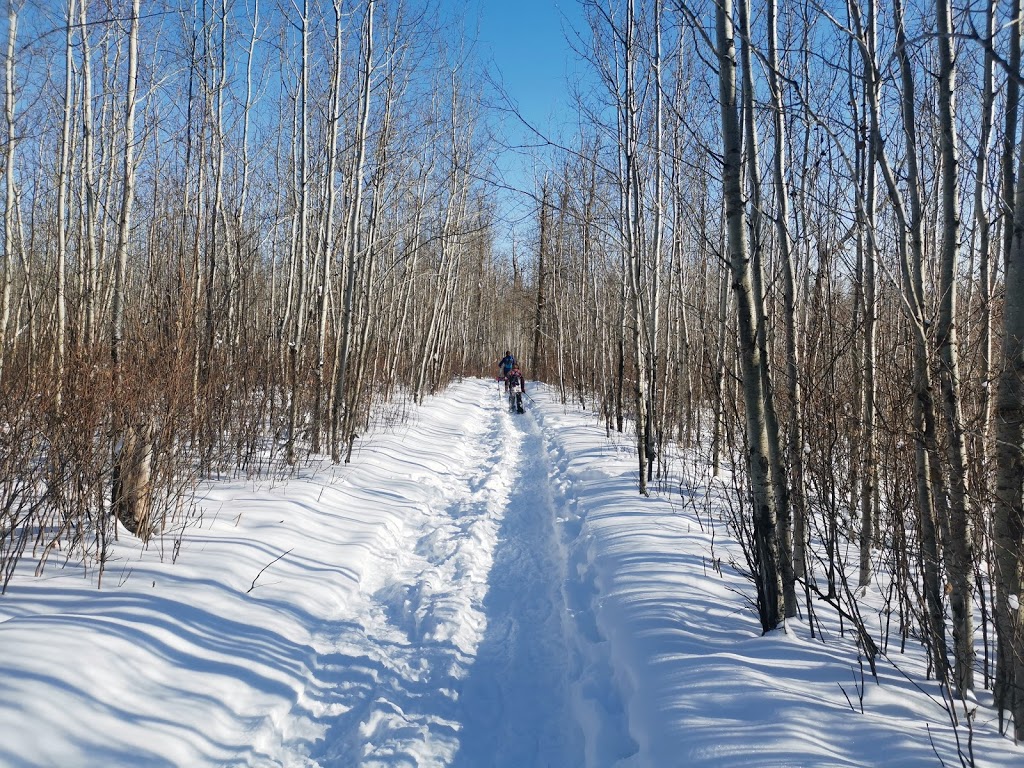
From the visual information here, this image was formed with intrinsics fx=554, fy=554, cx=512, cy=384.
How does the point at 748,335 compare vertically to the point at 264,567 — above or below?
above

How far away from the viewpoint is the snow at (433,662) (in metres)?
2.10

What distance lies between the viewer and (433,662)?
303 cm

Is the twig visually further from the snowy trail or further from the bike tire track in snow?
the snowy trail

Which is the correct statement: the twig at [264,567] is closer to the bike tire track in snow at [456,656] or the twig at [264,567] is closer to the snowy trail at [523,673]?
the bike tire track in snow at [456,656]

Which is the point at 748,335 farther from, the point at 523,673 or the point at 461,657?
the point at 461,657

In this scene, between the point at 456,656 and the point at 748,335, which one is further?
the point at 456,656

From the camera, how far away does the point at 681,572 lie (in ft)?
12.4

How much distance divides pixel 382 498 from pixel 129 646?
3477mm

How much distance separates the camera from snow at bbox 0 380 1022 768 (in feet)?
6.89

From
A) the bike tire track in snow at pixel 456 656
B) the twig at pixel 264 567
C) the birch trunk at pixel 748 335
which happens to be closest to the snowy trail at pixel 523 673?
the bike tire track in snow at pixel 456 656

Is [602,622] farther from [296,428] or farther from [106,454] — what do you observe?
[296,428]

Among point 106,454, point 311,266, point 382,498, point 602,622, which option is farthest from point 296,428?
point 602,622

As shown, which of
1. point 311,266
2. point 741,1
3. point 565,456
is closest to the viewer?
point 741,1

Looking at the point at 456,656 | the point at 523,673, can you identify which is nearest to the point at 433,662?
the point at 456,656
